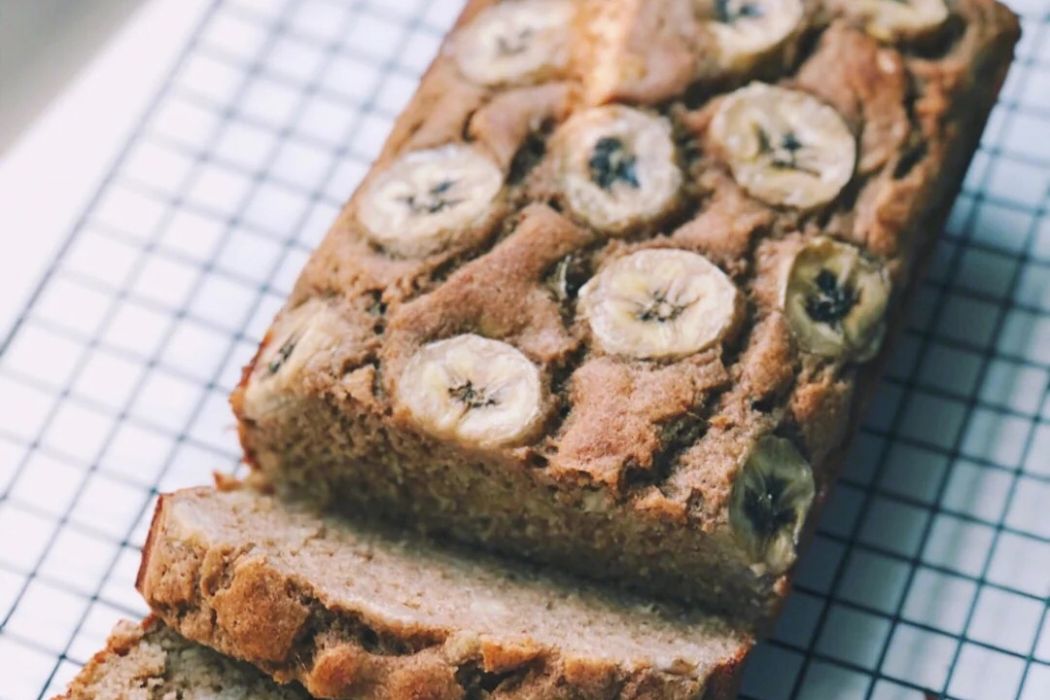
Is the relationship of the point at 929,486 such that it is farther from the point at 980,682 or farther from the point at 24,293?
the point at 24,293

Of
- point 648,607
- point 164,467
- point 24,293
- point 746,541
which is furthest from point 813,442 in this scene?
point 24,293

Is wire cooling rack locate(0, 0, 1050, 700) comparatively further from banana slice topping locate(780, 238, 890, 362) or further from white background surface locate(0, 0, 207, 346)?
banana slice topping locate(780, 238, 890, 362)

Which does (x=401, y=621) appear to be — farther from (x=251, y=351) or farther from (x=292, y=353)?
(x=251, y=351)

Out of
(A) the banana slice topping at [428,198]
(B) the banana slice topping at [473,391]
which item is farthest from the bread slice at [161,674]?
(A) the banana slice topping at [428,198]

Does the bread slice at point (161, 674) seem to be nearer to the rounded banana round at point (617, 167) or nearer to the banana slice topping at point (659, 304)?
the banana slice topping at point (659, 304)

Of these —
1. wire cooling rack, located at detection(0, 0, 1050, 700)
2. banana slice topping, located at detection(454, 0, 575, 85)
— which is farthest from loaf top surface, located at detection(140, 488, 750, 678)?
banana slice topping, located at detection(454, 0, 575, 85)

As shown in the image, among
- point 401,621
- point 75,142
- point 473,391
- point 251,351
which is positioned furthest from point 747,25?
point 75,142
